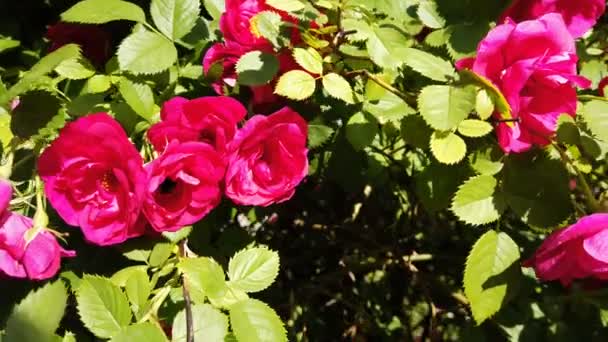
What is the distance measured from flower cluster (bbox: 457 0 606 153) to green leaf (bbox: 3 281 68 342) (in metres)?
0.70

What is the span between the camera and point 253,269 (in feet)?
3.27

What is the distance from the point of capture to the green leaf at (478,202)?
978 mm

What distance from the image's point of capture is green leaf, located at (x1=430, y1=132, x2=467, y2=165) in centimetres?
95

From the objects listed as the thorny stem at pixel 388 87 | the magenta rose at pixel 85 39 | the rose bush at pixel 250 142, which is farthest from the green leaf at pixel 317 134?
the magenta rose at pixel 85 39

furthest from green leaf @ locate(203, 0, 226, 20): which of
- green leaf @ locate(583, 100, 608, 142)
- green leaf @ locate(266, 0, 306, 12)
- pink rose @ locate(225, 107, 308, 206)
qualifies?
green leaf @ locate(583, 100, 608, 142)

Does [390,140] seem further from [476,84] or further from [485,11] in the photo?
[476,84]

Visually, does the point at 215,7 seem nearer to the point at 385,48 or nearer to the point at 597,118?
the point at 385,48

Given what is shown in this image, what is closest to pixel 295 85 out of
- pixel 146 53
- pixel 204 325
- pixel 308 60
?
pixel 308 60

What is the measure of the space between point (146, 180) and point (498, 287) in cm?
53

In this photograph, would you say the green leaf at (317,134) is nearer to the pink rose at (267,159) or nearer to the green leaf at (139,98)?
the pink rose at (267,159)

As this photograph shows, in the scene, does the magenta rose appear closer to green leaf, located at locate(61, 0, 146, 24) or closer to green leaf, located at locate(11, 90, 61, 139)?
green leaf, located at locate(61, 0, 146, 24)

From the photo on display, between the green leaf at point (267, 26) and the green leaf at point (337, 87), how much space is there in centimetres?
9

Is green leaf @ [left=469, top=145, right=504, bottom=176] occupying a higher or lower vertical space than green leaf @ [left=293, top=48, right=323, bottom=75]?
lower

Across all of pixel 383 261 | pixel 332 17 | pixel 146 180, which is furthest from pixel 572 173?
pixel 383 261
